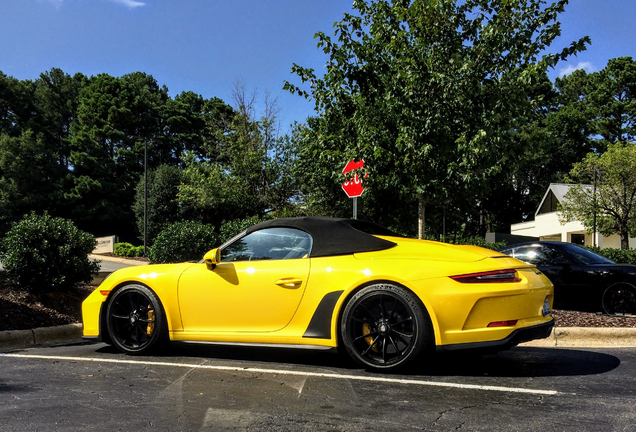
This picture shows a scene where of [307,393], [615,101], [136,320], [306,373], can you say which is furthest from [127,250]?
[615,101]

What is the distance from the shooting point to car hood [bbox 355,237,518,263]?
14.3 feet

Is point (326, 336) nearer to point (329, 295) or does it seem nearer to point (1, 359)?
point (329, 295)

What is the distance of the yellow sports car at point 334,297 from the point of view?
13.5 feet

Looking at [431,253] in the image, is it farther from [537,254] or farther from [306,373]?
[537,254]

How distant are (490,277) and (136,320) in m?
3.45

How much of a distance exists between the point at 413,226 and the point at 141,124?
4277 centimetres

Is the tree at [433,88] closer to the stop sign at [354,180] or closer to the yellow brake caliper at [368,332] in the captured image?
the stop sign at [354,180]

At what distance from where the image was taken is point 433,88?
26.7 feet

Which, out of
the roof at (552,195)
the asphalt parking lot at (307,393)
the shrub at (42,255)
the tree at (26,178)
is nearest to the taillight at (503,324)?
the asphalt parking lot at (307,393)

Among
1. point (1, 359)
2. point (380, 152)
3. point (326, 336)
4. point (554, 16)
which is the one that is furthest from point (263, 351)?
point (554, 16)

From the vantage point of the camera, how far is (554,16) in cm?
812

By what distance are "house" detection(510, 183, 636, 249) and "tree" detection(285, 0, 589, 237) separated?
124 feet

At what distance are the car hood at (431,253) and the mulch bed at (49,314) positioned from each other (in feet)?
9.62

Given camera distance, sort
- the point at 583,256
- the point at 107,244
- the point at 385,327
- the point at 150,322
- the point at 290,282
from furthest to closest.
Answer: the point at 107,244 → the point at 583,256 → the point at 150,322 → the point at 290,282 → the point at 385,327
